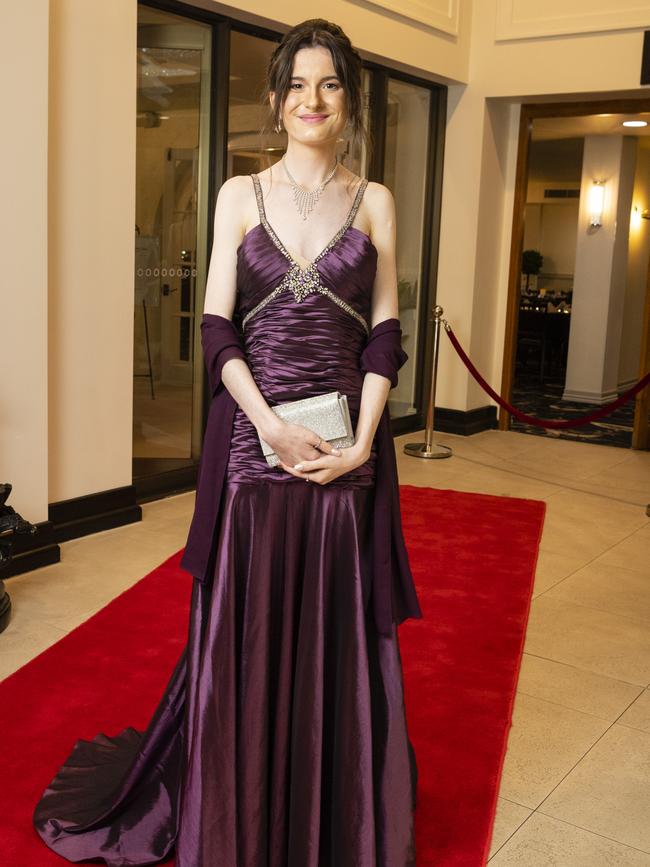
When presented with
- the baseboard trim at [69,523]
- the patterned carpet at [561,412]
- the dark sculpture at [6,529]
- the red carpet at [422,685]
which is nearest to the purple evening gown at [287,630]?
the red carpet at [422,685]

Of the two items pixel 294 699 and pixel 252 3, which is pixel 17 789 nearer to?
pixel 294 699

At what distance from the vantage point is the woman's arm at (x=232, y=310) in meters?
2.12

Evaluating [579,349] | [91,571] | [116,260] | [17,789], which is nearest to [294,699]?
[17,789]

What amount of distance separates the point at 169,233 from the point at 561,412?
5.79m

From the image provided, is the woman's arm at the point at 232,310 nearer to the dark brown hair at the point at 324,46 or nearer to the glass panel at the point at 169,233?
the dark brown hair at the point at 324,46

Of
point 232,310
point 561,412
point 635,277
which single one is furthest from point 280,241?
point 635,277

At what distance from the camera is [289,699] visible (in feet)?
7.46

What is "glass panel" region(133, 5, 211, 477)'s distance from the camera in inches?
228

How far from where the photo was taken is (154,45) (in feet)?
18.8

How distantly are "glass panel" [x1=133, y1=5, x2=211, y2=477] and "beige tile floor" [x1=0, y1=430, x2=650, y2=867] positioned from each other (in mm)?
547

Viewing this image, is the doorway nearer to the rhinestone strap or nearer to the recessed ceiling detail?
the recessed ceiling detail

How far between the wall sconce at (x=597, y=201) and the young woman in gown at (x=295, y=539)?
9.58 meters

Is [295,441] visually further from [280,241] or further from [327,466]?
[280,241]

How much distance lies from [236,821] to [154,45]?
15.6ft
